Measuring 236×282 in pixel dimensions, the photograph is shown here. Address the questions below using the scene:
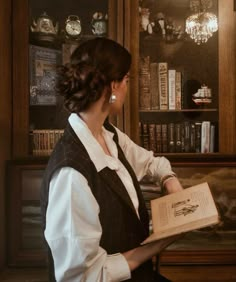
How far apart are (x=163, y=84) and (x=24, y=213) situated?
3.44 feet

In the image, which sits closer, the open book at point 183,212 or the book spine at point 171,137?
the open book at point 183,212

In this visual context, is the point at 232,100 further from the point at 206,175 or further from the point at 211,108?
the point at 206,175

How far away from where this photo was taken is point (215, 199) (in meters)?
2.34

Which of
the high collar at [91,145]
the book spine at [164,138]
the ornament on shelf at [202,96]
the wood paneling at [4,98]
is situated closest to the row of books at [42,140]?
the wood paneling at [4,98]

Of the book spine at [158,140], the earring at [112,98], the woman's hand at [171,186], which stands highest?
the earring at [112,98]

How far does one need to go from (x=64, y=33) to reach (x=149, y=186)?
0.99 metres

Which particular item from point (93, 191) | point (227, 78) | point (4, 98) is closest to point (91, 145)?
point (93, 191)

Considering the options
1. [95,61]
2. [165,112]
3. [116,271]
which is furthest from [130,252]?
[165,112]

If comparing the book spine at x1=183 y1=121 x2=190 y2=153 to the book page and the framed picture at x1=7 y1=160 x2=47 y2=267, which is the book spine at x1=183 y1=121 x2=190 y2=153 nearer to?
the framed picture at x1=7 y1=160 x2=47 y2=267

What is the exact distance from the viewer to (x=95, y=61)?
125 centimetres

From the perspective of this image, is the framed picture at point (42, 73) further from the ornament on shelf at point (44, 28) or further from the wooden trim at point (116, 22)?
the wooden trim at point (116, 22)

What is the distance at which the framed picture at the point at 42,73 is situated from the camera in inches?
94.0

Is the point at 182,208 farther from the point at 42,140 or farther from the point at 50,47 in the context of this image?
the point at 50,47

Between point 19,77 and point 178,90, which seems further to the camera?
point 178,90
